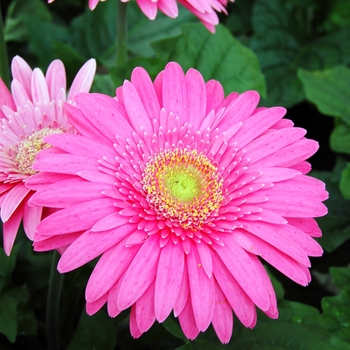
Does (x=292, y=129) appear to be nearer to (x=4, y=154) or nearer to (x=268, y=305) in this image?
(x=268, y=305)

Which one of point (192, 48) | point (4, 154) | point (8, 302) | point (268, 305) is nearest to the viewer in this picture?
point (268, 305)

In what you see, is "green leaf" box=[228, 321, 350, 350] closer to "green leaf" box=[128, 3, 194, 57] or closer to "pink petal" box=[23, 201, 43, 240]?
"pink petal" box=[23, 201, 43, 240]

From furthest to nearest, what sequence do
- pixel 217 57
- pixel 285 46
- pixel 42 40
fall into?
pixel 285 46
pixel 42 40
pixel 217 57

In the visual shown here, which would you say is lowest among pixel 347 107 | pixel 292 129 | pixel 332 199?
pixel 332 199

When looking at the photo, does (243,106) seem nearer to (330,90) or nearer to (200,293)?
(200,293)

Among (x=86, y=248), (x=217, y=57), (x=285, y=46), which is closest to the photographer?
(x=86, y=248)

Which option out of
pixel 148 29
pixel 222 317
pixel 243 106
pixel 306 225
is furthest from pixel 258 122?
pixel 148 29

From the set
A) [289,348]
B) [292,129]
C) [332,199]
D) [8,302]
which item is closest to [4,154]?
[8,302]
